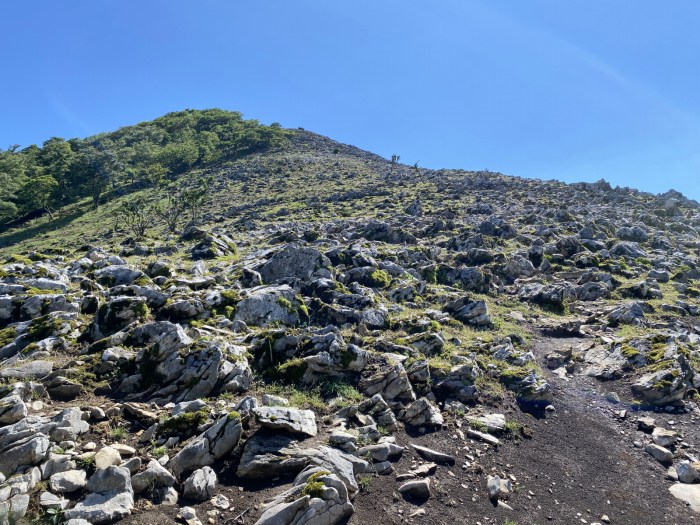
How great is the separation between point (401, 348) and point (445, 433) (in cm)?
524

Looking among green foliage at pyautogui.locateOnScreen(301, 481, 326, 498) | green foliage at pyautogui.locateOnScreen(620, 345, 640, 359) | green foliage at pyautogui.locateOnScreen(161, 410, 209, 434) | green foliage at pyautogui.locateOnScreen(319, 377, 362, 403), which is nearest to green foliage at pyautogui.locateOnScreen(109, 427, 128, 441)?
green foliage at pyautogui.locateOnScreen(161, 410, 209, 434)

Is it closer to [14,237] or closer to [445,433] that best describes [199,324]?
[445,433]

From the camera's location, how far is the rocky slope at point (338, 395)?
915cm

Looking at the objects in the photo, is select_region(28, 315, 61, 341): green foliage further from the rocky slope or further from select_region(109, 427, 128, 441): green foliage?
select_region(109, 427, 128, 441): green foliage

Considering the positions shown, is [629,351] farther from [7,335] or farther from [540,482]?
[7,335]

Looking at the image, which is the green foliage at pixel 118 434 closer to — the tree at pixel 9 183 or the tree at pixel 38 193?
the tree at pixel 9 183

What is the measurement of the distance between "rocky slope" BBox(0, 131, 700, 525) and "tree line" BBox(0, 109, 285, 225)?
243 ft

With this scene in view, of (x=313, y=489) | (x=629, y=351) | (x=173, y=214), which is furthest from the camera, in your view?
(x=173, y=214)

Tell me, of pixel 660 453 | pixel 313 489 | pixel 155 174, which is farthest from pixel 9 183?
pixel 660 453

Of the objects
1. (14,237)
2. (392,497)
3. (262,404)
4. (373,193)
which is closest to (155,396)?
(262,404)

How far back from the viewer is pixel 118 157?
113938 mm

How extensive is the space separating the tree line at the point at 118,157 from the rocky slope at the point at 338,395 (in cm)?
7413

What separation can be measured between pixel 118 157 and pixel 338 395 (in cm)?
12274

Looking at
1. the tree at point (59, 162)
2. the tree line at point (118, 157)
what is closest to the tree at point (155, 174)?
the tree line at point (118, 157)
